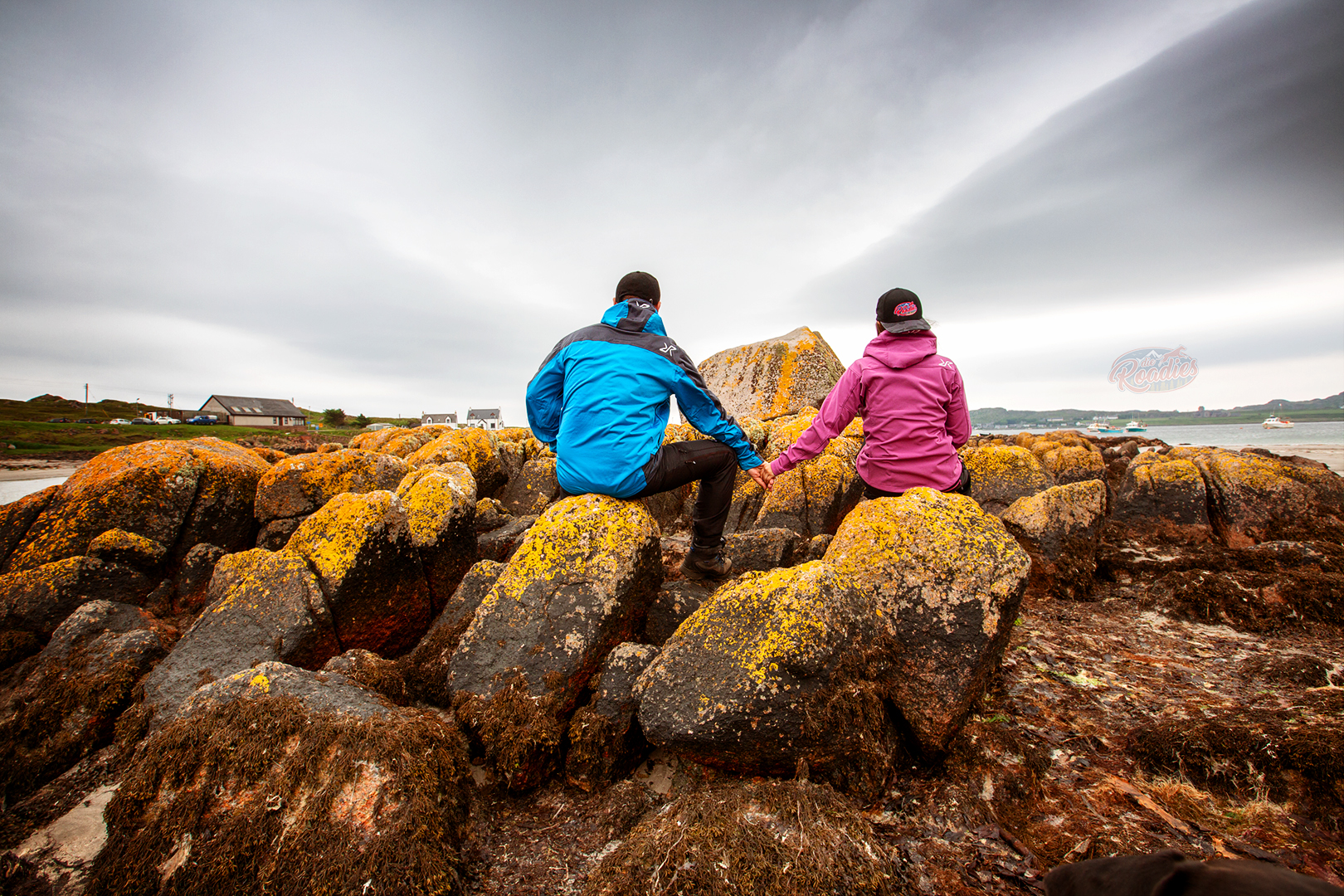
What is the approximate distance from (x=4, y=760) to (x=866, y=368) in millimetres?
8149

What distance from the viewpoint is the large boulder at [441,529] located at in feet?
20.0

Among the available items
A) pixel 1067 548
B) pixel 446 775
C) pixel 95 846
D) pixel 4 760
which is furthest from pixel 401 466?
pixel 1067 548

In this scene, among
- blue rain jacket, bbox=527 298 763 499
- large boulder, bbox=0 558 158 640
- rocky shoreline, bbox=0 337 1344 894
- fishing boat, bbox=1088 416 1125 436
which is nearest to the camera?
rocky shoreline, bbox=0 337 1344 894

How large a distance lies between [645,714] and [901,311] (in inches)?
174

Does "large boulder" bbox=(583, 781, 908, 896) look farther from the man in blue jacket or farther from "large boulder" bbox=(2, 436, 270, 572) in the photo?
"large boulder" bbox=(2, 436, 270, 572)

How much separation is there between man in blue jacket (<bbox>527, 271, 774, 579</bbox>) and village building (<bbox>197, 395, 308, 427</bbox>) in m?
96.3

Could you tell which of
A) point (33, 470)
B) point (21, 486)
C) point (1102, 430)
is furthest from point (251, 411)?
point (1102, 430)

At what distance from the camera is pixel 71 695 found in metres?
4.69

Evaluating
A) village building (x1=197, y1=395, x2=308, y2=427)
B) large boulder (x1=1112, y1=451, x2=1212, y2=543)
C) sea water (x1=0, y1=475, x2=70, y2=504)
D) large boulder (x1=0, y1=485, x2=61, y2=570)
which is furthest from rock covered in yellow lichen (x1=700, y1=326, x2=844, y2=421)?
village building (x1=197, y1=395, x2=308, y2=427)

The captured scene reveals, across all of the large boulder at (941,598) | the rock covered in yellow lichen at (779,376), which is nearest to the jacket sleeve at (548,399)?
the large boulder at (941,598)

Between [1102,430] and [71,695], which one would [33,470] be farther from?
[1102,430]

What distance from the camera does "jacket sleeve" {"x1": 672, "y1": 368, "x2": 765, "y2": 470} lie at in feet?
16.8

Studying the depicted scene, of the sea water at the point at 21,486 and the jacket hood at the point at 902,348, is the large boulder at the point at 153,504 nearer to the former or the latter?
the jacket hood at the point at 902,348

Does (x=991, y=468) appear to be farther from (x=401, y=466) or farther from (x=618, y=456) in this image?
(x=401, y=466)
